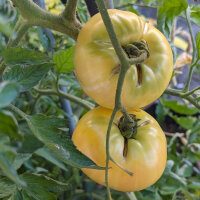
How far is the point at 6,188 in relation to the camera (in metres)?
0.42

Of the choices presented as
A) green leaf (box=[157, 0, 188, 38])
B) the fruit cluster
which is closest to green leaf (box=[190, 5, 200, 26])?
green leaf (box=[157, 0, 188, 38])

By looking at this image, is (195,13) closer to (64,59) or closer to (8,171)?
(64,59)

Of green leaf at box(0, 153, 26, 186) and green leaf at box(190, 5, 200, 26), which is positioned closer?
green leaf at box(0, 153, 26, 186)

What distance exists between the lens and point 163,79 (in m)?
0.36

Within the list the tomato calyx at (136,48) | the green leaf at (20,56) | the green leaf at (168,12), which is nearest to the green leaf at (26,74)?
the green leaf at (20,56)

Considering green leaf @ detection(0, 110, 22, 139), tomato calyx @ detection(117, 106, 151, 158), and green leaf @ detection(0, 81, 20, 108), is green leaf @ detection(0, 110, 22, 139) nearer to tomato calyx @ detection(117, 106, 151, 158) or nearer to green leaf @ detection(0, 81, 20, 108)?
green leaf @ detection(0, 81, 20, 108)

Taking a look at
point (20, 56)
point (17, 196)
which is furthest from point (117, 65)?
point (17, 196)

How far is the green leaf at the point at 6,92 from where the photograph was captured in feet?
0.68

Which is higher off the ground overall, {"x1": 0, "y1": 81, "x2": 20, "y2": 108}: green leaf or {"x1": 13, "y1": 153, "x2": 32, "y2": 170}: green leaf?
{"x1": 0, "y1": 81, "x2": 20, "y2": 108}: green leaf

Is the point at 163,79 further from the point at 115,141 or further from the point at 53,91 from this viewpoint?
the point at 53,91

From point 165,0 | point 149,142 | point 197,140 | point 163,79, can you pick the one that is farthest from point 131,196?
point 197,140

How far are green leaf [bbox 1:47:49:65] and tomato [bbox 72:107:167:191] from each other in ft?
0.39

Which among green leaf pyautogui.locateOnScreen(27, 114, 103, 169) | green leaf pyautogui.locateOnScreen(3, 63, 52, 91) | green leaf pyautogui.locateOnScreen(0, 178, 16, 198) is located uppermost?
green leaf pyautogui.locateOnScreen(3, 63, 52, 91)

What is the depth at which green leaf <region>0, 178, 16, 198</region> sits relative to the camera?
1.33ft
